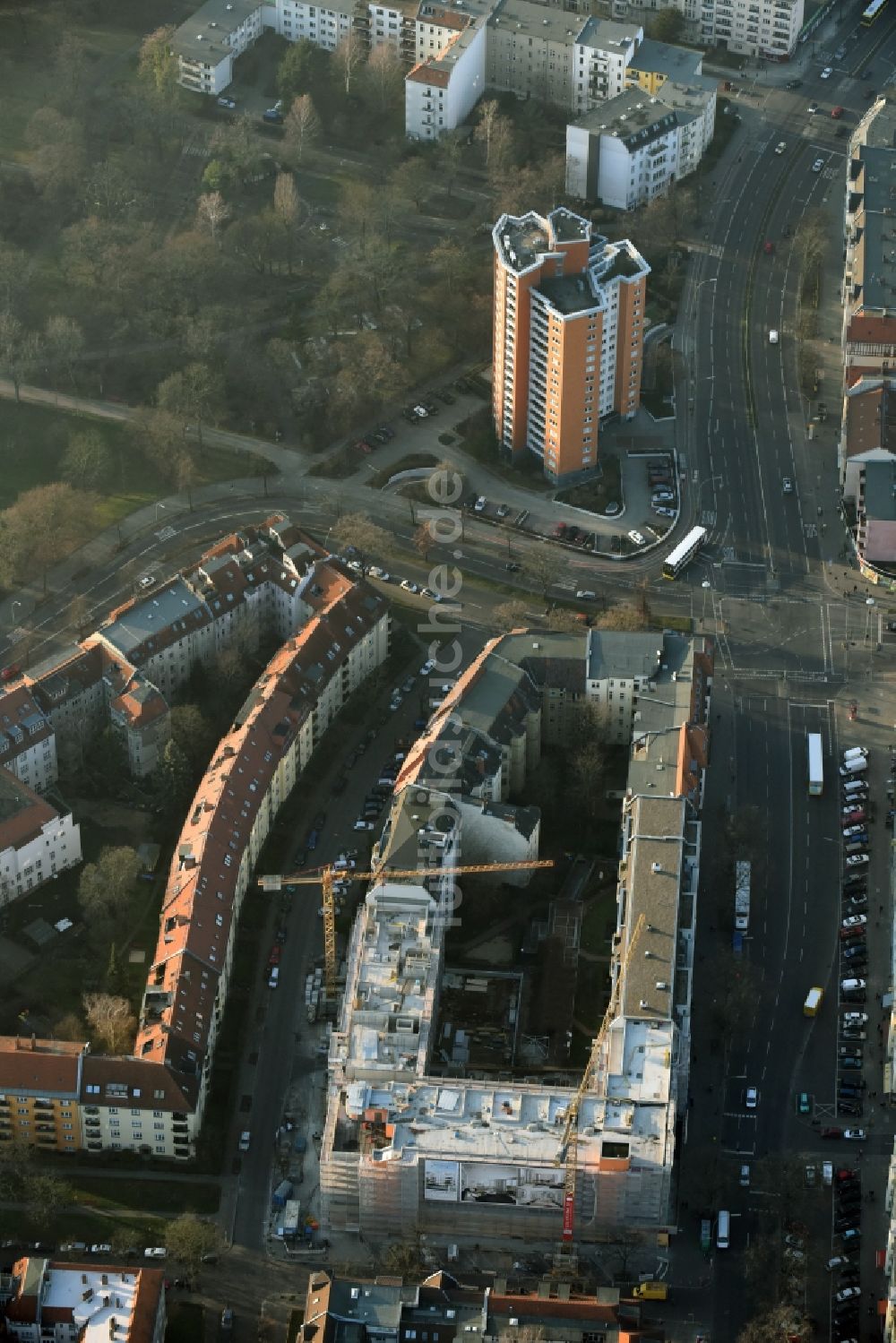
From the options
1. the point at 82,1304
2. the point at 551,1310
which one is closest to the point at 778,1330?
the point at 551,1310

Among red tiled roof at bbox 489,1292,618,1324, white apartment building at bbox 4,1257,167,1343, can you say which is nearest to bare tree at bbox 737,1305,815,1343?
red tiled roof at bbox 489,1292,618,1324

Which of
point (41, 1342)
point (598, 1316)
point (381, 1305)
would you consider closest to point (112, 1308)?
point (41, 1342)

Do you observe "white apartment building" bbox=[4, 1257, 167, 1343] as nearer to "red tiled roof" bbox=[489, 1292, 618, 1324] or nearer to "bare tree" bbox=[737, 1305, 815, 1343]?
"red tiled roof" bbox=[489, 1292, 618, 1324]

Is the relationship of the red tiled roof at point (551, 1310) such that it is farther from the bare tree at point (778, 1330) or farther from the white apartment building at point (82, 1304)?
the white apartment building at point (82, 1304)

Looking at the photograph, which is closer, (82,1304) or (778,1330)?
(82,1304)

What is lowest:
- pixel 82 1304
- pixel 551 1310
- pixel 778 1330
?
pixel 82 1304

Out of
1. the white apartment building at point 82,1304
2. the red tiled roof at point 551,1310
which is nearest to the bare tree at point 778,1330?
the red tiled roof at point 551,1310

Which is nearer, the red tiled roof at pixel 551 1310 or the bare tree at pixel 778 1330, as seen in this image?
the red tiled roof at pixel 551 1310

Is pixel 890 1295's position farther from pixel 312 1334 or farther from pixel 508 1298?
Result: pixel 312 1334

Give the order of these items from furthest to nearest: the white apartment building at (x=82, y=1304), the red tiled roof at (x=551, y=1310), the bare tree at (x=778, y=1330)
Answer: the bare tree at (x=778, y=1330) < the red tiled roof at (x=551, y=1310) < the white apartment building at (x=82, y=1304)

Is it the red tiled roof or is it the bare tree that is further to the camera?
the bare tree

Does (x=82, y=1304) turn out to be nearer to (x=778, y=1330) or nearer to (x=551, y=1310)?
(x=551, y=1310)
